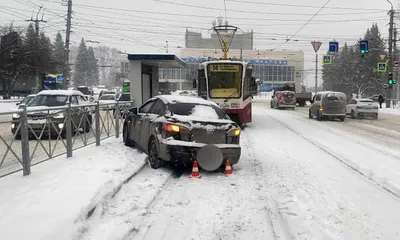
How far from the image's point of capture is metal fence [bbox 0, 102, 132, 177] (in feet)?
23.0

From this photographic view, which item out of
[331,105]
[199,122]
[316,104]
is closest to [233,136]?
[199,122]

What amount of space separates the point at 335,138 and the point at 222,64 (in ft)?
22.2

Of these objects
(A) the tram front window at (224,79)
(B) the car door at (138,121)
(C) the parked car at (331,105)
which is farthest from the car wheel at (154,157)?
(C) the parked car at (331,105)

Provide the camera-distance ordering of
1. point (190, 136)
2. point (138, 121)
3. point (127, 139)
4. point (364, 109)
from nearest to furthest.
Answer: point (190, 136) < point (138, 121) < point (127, 139) < point (364, 109)

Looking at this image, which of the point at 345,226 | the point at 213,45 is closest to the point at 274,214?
the point at 345,226

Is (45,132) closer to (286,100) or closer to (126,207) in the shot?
(126,207)

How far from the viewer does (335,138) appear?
51.6ft

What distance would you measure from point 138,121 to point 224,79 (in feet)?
32.1

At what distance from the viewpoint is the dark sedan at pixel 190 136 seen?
8312mm

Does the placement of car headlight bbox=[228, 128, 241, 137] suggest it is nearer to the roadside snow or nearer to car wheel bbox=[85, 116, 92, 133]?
the roadside snow

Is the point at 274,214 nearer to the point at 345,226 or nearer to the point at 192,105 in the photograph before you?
the point at 345,226

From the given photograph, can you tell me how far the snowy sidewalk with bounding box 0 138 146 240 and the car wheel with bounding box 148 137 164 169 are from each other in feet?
0.96

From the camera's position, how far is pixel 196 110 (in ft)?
30.3

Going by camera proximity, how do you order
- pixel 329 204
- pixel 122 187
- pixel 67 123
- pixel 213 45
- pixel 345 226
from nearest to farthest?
1. pixel 345 226
2. pixel 329 204
3. pixel 122 187
4. pixel 67 123
5. pixel 213 45
